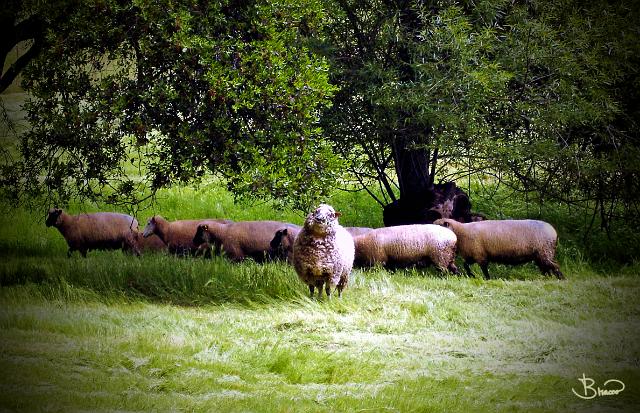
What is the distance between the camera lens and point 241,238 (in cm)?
1201

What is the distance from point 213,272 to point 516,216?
261 inches

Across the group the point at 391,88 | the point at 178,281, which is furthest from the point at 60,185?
the point at 391,88

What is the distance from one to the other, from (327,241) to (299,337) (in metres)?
1.58

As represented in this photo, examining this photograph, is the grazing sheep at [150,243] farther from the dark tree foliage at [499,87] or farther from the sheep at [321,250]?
the sheep at [321,250]

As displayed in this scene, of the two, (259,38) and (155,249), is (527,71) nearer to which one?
(259,38)

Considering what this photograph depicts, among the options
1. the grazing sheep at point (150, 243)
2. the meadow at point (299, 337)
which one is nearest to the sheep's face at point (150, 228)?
the grazing sheep at point (150, 243)

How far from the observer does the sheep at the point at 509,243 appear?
432 inches

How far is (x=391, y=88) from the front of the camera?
468 inches

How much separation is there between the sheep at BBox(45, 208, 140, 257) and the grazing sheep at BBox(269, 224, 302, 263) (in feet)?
8.18

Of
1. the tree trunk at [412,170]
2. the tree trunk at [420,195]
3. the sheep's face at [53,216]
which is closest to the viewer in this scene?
the sheep's face at [53,216]

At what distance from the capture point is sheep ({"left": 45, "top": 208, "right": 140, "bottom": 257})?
1265 cm

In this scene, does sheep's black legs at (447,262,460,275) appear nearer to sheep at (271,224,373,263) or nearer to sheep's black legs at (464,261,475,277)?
sheep's black legs at (464,261,475,277)

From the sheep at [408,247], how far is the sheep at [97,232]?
3.85 metres

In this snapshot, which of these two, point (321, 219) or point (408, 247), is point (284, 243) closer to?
point (408, 247)
